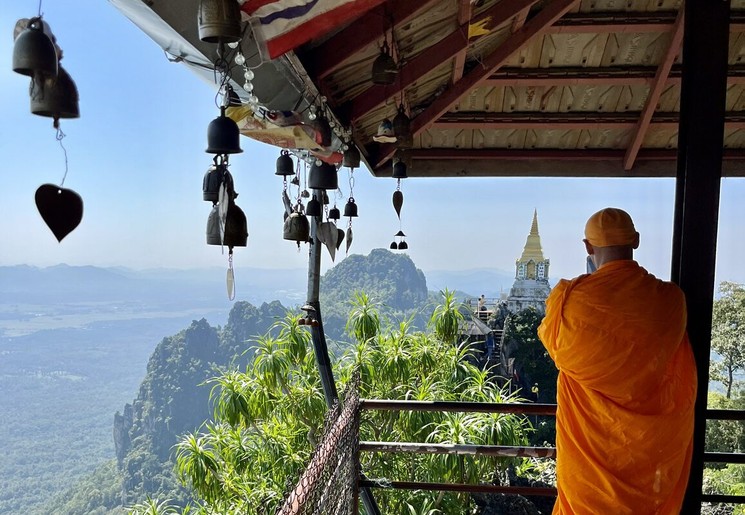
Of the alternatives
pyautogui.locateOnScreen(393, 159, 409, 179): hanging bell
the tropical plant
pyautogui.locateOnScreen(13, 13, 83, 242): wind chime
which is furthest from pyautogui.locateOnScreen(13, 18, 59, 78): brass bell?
the tropical plant

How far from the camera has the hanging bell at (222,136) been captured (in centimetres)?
133

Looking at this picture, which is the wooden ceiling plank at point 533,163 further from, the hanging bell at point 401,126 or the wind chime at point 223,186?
the wind chime at point 223,186

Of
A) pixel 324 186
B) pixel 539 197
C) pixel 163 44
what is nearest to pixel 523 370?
pixel 324 186

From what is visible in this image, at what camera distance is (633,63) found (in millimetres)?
3660

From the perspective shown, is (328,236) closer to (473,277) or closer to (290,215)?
(290,215)

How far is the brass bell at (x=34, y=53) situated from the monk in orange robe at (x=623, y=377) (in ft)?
4.92

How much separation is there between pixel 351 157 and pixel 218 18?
208 cm

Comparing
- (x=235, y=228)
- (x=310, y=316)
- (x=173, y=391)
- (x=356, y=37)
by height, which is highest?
(x=356, y=37)

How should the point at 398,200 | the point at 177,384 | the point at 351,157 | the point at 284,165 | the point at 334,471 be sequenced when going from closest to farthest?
the point at 334,471
the point at 284,165
the point at 351,157
the point at 398,200
the point at 177,384

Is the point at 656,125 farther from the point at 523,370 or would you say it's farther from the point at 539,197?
the point at 539,197

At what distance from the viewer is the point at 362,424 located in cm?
745

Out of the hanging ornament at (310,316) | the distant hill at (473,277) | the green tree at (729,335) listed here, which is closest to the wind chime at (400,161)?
the hanging ornament at (310,316)

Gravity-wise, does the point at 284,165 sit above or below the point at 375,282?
above

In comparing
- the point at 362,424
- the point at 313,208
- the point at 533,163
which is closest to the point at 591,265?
the point at 313,208
